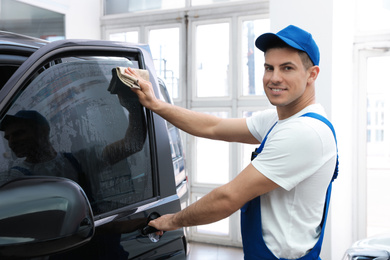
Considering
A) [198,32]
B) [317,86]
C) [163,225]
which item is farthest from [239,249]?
[163,225]

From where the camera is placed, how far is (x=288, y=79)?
1499mm

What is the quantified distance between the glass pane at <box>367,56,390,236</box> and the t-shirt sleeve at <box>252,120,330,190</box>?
3.08 meters

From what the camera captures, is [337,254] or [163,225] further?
[337,254]

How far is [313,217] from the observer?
150 cm

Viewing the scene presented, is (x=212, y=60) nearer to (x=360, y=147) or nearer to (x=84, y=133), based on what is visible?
(x=360, y=147)

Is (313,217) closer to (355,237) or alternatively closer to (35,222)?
(35,222)

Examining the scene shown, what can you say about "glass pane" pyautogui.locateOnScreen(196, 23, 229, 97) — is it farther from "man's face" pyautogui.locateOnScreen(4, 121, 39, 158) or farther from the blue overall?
"man's face" pyautogui.locateOnScreen(4, 121, 39, 158)

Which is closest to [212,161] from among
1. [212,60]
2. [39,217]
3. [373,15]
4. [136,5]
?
[212,60]

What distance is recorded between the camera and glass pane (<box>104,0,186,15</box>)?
194 inches

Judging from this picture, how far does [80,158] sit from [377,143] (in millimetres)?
3711

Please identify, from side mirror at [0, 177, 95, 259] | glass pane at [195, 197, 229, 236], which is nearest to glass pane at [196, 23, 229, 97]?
glass pane at [195, 197, 229, 236]

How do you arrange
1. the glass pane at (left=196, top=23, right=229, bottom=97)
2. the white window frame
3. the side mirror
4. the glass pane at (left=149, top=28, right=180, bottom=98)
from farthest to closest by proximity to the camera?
the glass pane at (left=149, top=28, right=180, bottom=98), the glass pane at (left=196, top=23, right=229, bottom=97), the white window frame, the side mirror

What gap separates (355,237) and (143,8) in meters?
3.61

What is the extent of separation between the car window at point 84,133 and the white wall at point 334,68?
7.88 ft
